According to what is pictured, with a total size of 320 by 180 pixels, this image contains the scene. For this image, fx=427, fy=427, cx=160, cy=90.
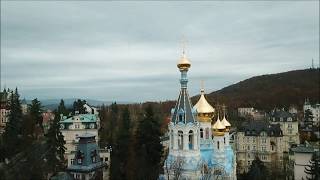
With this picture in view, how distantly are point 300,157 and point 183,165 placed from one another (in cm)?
1767

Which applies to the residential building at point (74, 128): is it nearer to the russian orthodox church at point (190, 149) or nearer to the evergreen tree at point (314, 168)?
the russian orthodox church at point (190, 149)

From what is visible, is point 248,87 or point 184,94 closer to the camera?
point 184,94

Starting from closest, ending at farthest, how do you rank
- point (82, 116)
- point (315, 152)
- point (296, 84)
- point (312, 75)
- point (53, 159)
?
1. point (53, 159)
2. point (315, 152)
3. point (82, 116)
4. point (296, 84)
5. point (312, 75)

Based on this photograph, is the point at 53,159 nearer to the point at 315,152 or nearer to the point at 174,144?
the point at 174,144

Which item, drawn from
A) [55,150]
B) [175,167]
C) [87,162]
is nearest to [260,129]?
[87,162]

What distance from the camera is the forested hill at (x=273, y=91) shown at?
99.2 metres

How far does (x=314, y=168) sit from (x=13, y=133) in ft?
86.0

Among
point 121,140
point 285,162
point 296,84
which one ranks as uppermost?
point 296,84

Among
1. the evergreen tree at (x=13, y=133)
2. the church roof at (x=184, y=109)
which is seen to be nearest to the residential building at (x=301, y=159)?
the church roof at (x=184, y=109)

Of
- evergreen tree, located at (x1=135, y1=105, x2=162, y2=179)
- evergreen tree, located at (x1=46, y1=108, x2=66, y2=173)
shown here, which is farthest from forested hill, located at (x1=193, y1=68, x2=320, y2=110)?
evergreen tree, located at (x1=46, y1=108, x2=66, y2=173)

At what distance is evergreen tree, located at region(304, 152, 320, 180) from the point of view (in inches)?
1379

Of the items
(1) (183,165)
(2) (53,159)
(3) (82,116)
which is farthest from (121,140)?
(1) (183,165)

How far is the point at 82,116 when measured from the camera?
4306 centimetres

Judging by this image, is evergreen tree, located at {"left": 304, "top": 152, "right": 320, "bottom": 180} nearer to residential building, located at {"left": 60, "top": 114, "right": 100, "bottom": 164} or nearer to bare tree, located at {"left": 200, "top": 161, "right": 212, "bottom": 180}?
bare tree, located at {"left": 200, "top": 161, "right": 212, "bottom": 180}
